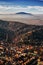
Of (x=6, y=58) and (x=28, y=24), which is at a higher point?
(x=28, y=24)

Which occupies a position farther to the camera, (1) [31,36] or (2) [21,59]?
(1) [31,36]

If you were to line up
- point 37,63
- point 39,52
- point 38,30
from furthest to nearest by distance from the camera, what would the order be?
point 38,30 → point 39,52 → point 37,63

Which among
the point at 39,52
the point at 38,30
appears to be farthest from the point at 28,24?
the point at 39,52

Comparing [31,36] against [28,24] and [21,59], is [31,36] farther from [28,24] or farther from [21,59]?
[21,59]

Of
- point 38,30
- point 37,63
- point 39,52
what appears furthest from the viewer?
point 38,30

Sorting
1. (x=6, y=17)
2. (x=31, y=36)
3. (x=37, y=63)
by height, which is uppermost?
(x=6, y=17)

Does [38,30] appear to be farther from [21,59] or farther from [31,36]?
[21,59]

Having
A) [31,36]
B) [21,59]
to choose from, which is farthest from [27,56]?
[31,36]
